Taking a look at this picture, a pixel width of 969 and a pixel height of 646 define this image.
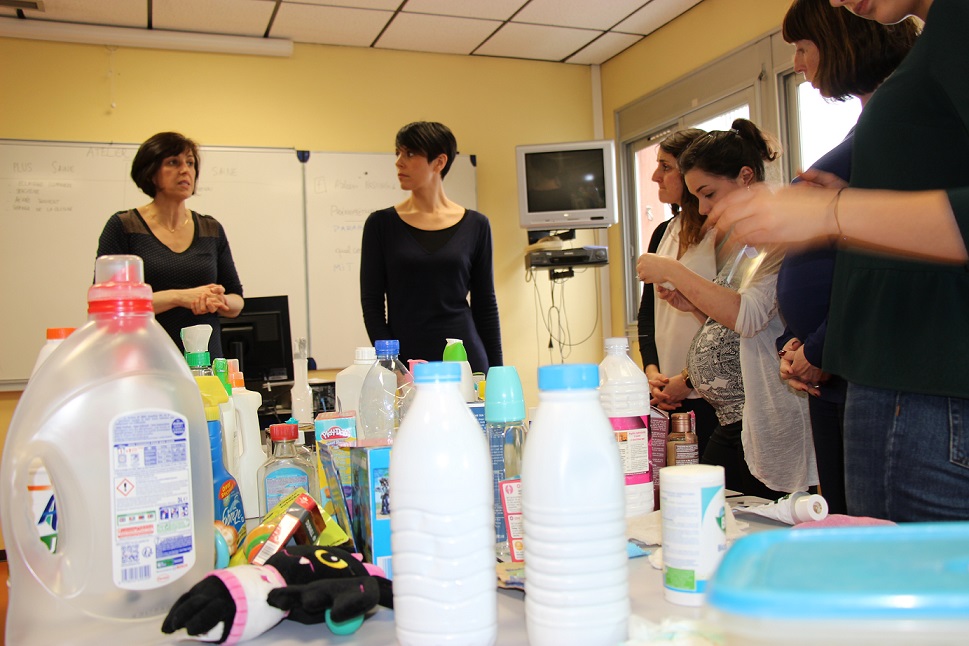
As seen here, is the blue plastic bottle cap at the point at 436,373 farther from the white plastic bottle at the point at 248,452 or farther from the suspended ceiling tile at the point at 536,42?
the suspended ceiling tile at the point at 536,42

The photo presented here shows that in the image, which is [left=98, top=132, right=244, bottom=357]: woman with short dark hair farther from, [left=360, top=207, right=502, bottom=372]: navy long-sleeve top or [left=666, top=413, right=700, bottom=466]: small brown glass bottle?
[left=666, top=413, right=700, bottom=466]: small brown glass bottle

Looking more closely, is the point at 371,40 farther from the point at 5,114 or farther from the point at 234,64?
the point at 5,114

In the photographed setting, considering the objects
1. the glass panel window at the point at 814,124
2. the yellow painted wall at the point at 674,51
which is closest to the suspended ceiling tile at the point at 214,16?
the yellow painted wall at the point at 674,51

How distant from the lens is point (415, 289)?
269cm

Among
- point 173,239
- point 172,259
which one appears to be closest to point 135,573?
point 172,259

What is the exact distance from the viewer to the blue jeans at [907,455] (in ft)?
3.21

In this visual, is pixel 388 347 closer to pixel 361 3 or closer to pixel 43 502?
pixel 43 502

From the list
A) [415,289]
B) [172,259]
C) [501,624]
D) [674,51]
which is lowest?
[501,624]

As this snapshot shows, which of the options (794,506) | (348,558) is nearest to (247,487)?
(348,558)

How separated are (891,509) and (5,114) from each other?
15.3ft

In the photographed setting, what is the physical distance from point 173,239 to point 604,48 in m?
3.45

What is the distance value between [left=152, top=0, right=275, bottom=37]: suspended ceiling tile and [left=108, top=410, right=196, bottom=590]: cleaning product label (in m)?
3.84

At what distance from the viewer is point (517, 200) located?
510 centimetres

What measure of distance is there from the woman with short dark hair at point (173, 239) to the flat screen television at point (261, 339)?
13cm
